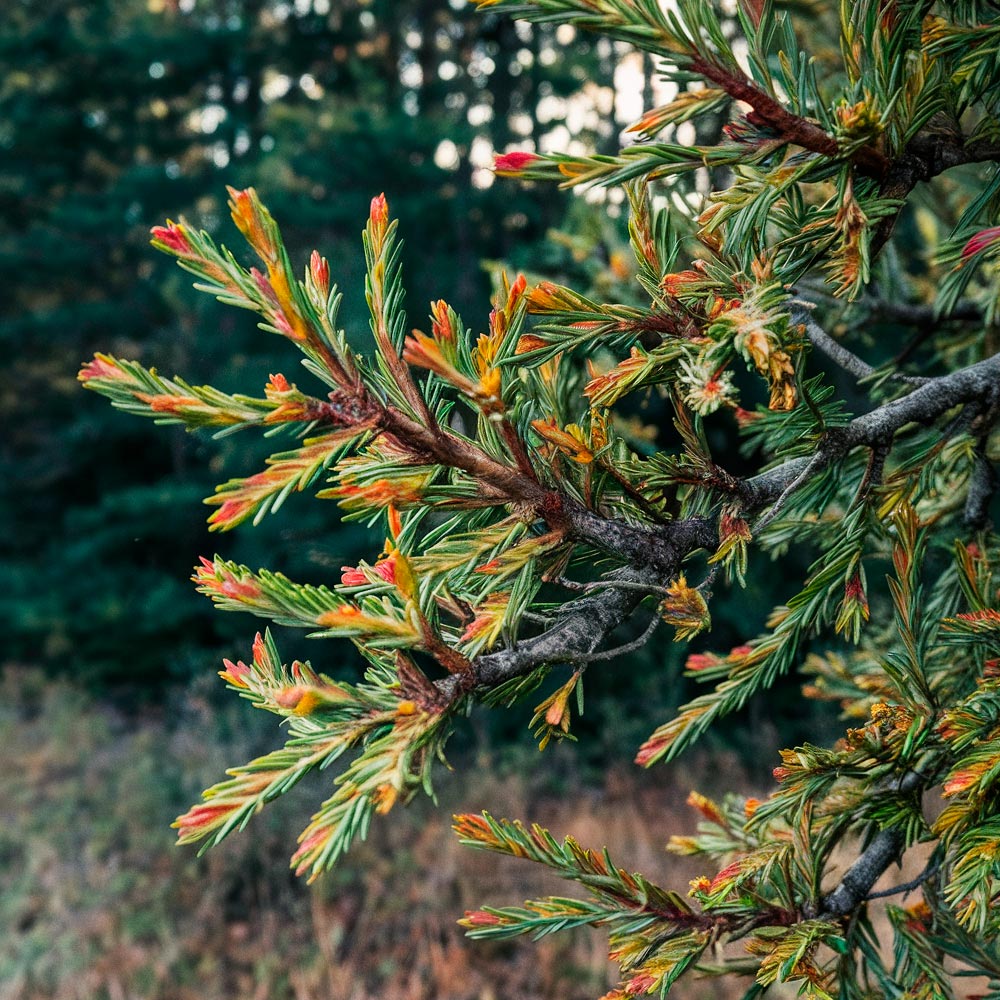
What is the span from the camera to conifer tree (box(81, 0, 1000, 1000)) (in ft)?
1.93

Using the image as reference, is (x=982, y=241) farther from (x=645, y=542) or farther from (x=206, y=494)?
(x=206, y=494)

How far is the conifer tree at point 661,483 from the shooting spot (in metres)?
0.59

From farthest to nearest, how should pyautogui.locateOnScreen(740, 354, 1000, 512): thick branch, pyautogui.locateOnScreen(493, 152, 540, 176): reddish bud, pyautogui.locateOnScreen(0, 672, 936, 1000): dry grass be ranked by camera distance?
pyautogui.locateOnScreen(0, 672, 936, 1000): dry grass → pyautogui.locateOnScreen(740, 354, 1000, 512): thick branch → pyautogui.locateOnScreen(493, 152, 540, 176): reddish bud

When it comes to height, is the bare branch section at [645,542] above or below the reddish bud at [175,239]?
below

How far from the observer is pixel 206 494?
6199 mm

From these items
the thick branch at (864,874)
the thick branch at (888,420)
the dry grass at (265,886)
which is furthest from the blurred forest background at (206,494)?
the thick branch at (864,874)

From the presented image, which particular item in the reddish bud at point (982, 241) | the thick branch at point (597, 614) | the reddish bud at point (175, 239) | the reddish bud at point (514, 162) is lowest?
the thick branch at point (597, 614)

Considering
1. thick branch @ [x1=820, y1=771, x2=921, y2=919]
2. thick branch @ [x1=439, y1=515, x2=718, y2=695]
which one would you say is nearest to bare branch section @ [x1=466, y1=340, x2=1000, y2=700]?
thick branch @ [x1=439, y1=515, x2=718, y2=695]

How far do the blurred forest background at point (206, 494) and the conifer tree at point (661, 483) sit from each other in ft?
3.78

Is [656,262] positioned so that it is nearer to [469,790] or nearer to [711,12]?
[711,12]

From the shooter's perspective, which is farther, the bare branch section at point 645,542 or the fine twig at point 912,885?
the fine twig at point 912,885

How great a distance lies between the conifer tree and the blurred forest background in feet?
3.78

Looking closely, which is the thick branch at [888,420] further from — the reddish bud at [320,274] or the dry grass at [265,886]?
the dry grass at [265,886]

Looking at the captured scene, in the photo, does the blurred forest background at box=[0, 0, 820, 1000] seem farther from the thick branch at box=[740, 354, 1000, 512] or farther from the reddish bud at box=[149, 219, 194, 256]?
the reddish bud at box=[149, 219, 194, 256]
